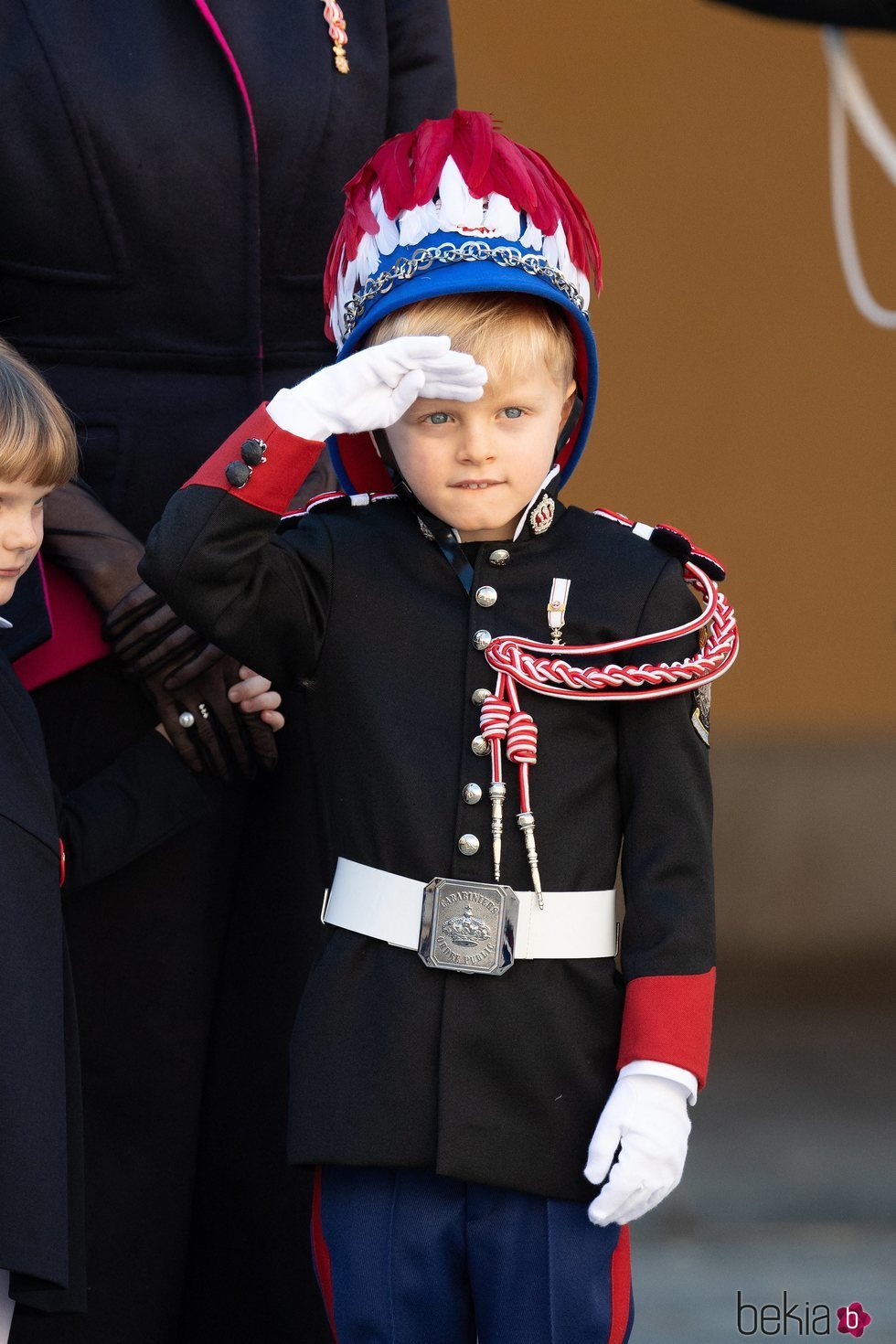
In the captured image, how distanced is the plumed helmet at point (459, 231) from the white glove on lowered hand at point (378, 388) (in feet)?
0.28

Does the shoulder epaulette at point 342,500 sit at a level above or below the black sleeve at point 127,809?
above

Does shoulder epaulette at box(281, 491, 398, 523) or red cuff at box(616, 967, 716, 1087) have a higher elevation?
shoulder epaulette at box(281, 491, 398, 523)

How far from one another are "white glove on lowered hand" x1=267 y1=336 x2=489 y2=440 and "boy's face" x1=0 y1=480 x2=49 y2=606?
0.28m

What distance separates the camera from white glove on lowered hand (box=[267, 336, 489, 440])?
160cm

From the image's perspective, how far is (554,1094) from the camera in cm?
169

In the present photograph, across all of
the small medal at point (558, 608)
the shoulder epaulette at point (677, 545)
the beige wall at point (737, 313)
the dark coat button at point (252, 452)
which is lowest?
the small medal at point (558, 608)

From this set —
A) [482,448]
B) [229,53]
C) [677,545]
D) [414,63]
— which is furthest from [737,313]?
[482,448]

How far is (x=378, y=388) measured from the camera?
1.63 m

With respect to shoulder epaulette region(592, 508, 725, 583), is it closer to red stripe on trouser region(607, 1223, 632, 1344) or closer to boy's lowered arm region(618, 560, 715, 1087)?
boy's lowered arm region(618, 560, 715, 1087)

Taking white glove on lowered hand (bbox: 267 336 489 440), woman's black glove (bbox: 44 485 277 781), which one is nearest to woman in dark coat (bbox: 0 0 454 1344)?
woman's black glove (bbox: 44 485 277 781)

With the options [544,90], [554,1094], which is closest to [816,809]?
[544,90]

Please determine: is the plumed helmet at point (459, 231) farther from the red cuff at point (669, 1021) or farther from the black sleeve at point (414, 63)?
the red cuff at point (669, 1021)

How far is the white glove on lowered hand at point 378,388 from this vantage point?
160 cm

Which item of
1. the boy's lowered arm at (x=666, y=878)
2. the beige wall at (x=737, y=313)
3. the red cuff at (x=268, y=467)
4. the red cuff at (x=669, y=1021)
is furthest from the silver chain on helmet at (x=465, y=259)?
the beige wall at (x=737, y=313)
